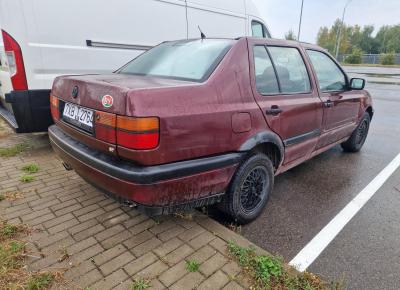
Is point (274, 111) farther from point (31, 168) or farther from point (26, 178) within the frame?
point (31, 168)

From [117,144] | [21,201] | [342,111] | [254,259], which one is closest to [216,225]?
[254,259]

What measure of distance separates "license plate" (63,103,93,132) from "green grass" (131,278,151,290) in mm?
1115

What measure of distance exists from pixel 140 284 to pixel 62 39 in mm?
3192

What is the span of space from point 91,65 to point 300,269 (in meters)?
3.59

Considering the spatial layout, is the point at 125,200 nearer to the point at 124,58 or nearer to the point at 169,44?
the point at 169,44

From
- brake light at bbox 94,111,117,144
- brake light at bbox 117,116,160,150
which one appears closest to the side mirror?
brake light at bbox 117,116,160,150

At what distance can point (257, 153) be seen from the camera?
2615 millimetres

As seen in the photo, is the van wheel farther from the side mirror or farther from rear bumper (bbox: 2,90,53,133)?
rear bumper (bbox: 2,90,53,133)

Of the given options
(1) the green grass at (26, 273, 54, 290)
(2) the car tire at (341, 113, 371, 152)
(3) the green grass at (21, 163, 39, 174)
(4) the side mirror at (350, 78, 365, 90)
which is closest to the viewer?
(1) the green grass at (26, 273, 54, 290)

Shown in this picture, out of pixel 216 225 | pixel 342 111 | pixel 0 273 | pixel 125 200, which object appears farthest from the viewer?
pixel 342 111

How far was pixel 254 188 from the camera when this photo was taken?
2730 millimetres

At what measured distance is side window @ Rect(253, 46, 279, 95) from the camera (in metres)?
2.58

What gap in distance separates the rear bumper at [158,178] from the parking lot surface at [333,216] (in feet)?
2.27

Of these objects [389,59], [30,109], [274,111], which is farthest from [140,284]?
[389,59]
